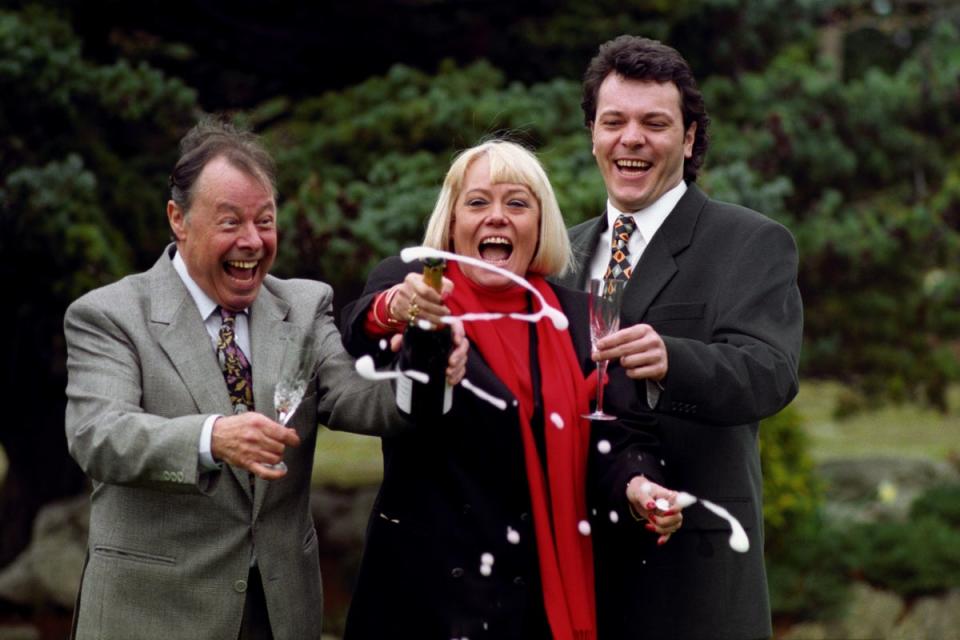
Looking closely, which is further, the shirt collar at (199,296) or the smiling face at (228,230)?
the shirt collar at (199,296)

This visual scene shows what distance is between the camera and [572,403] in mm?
3711

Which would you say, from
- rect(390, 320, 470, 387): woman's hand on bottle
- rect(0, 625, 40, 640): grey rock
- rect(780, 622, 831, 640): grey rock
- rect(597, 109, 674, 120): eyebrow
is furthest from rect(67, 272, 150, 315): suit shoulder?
rect(780, 622, 831, 640): grey rock

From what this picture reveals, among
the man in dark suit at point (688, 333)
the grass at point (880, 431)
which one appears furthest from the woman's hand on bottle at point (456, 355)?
the grass at point (880, 431)

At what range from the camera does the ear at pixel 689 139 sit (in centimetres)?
427

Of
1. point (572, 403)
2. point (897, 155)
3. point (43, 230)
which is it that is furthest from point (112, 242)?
point (897, 155)

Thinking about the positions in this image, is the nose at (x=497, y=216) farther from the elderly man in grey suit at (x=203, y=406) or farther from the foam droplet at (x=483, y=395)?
the elderly man in grey suit at (x=203, y=406)

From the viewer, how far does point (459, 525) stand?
3639 mm

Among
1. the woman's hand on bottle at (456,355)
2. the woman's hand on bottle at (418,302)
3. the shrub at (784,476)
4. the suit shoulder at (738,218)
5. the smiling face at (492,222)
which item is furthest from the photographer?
the shrub at (784,476)

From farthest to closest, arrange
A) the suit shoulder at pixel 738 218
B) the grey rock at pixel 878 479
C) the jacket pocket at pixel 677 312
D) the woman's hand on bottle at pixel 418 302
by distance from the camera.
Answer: the grey rock at pixel 878 479 → the suit shoulder at pixel 738 218 → the jacket pocket at pixel 677 312 → the woman's hand on bottle at pixel 418 302

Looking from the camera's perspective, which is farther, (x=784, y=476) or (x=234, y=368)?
(x=784, y=476)

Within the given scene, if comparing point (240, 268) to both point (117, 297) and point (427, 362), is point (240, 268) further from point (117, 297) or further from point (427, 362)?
point (427, 362)

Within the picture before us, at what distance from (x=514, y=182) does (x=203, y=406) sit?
102cm

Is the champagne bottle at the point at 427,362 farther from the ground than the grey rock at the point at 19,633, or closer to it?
farther from the ground

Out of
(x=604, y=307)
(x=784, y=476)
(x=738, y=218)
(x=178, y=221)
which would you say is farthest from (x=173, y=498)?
(x=784, y=476)
